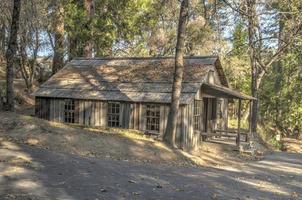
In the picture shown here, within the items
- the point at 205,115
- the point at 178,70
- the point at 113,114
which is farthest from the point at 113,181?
the point at 205,115

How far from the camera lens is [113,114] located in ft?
A: 79.0

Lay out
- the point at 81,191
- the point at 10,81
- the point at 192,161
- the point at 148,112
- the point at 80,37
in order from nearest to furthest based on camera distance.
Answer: the point at 81,191, the point at 192,161, the point at 10,81, the point at 148,112, the point at 80,37

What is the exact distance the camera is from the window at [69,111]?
25312 mm

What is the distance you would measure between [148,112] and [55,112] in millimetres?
6092

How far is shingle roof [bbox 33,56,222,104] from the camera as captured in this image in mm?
22953

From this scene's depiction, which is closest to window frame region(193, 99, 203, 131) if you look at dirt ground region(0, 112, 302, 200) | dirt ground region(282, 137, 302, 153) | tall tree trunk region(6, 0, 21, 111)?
dirt ground region(0, 112, 302, 200)

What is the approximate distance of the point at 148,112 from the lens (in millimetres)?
22953

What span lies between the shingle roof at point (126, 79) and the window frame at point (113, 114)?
0.46 meters

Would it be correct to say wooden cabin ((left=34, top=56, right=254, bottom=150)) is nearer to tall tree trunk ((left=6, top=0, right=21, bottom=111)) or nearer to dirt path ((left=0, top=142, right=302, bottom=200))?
tall tree trunk ((left=6, top=0, right=21, bottom=111))

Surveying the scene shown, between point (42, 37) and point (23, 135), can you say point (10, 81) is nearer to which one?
point (23, 135)

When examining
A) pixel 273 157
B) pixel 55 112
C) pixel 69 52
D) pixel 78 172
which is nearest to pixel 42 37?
pixel 69 52

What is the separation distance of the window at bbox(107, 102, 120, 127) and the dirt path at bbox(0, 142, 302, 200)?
909 cm

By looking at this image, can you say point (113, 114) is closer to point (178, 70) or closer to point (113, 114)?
point (113, 114)

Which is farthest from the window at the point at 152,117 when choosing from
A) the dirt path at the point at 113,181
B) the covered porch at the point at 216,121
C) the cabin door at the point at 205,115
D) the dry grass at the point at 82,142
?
the dirt path at the point at 113,181
